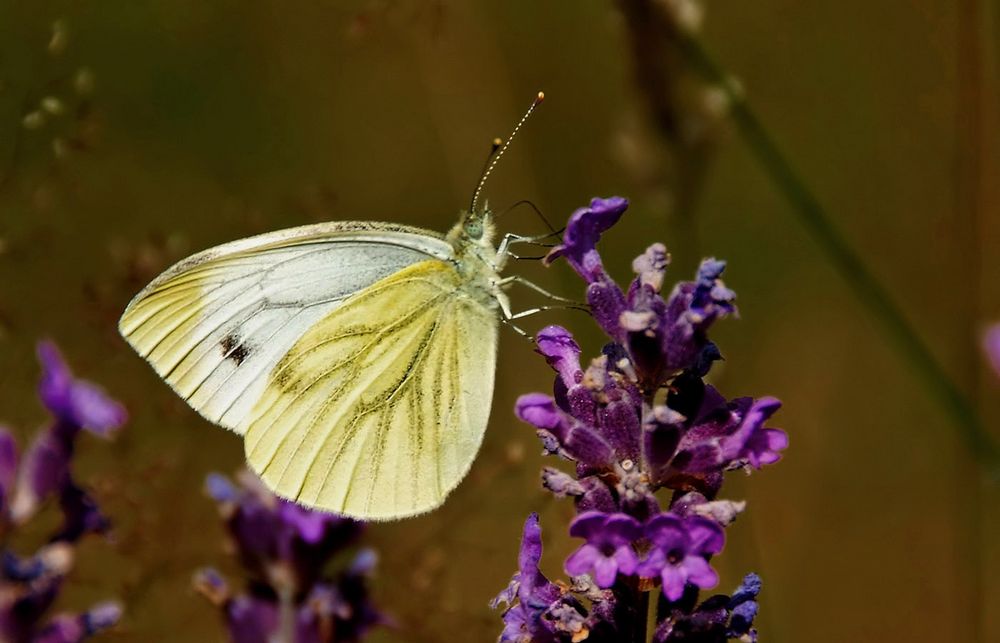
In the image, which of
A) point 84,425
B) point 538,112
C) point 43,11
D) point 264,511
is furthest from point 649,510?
point 538,112

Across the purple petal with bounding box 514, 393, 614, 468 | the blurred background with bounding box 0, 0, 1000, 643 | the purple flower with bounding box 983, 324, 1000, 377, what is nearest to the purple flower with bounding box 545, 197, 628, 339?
the purple petal with bounding box 514, 393, 614, 468

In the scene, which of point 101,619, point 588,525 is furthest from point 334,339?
point 588,525

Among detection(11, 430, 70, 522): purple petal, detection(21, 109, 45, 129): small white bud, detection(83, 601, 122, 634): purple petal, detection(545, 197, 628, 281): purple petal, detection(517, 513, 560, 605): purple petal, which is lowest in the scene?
detection(83, 601, 122, 634): purple petal

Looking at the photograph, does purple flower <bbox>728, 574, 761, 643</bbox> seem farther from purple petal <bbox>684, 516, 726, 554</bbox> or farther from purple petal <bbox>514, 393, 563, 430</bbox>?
purple petal <bbox>514, 393, 563, 430</bbox>

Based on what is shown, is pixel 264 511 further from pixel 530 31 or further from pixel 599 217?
pixel 530 31

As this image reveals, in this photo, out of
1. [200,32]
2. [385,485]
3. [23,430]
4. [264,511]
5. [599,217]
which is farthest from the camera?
[200,32]
